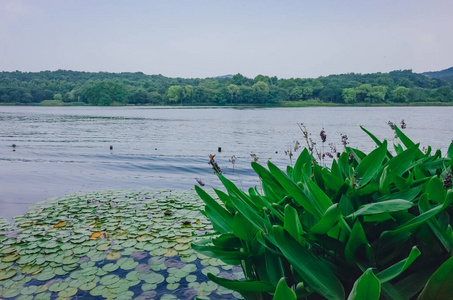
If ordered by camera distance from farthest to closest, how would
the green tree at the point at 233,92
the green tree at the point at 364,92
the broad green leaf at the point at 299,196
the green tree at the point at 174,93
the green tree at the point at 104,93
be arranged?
the green tree at the point at 233,92
the green tree at the point at 174,93
the green tree at the point at 104,93
the green tree at the point at 364,92
the broad green leaf at the point at 299,196

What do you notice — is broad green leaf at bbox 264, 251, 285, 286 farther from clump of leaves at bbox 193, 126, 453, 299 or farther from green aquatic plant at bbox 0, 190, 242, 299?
green aquatic plant at bbox 0, 190, 242, 299

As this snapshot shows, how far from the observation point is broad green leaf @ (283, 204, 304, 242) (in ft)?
4.31

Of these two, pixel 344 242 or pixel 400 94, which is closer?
pixel 344 242

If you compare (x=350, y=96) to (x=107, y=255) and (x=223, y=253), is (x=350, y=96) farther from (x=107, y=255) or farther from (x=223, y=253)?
(x=223, y=253)

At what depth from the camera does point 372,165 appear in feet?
6.16

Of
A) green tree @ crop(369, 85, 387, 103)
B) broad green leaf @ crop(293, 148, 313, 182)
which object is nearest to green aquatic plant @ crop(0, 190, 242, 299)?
broad green leaf @ crop(293, 148, 313, 182)

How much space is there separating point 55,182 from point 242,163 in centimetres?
672

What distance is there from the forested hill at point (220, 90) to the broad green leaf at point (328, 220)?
84242mm

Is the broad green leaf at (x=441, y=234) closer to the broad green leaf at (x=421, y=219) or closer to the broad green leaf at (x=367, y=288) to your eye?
the broad green leaf at (x=421, y=219)

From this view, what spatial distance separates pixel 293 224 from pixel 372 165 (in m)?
0.80

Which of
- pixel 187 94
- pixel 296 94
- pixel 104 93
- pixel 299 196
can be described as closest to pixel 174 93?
pixel 187 94

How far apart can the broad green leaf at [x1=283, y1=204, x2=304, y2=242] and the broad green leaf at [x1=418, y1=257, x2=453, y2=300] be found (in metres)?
0.47

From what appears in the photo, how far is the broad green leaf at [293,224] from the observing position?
1.31 m

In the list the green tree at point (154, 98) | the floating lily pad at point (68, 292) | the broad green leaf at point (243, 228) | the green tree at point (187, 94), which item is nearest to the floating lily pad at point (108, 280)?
the floating lily pad at point (68, 292)
